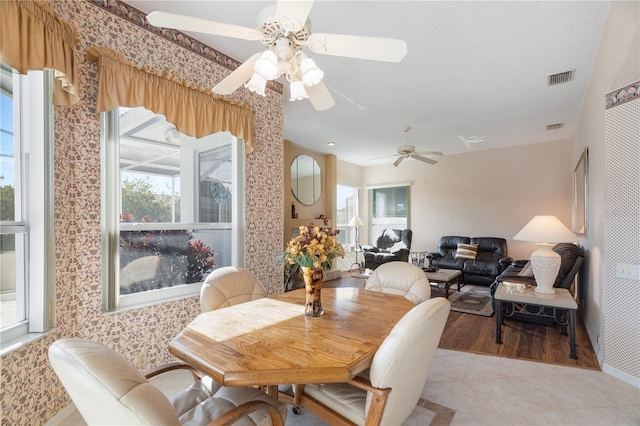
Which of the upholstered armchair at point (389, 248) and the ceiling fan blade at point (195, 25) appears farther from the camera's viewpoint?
the upholstered armchair at point (389, 248)

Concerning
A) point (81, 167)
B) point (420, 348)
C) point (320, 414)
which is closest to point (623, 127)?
point (420, 348)

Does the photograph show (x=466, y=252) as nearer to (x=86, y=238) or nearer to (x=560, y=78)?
(x=560, y=78)

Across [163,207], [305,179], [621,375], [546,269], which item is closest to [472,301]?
[546,269]

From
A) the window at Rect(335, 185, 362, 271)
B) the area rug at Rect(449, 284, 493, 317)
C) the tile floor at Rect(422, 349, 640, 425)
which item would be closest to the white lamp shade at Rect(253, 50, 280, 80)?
the tile floor at Rect(422, 349, 640, 425)

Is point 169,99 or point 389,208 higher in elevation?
point 169,99

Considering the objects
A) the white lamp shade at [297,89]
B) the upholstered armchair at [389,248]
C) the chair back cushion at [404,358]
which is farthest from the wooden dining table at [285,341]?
the upholstered armchair at [389,248]

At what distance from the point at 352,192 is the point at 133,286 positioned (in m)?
6.51

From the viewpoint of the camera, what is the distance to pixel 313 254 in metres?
1.65

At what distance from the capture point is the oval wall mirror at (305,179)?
6.15 m

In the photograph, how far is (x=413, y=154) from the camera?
487cm

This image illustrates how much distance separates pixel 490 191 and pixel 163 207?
6.54 m

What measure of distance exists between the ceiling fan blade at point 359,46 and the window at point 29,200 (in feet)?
5.59

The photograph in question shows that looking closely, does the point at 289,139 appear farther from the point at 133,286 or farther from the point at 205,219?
the point at 133,286

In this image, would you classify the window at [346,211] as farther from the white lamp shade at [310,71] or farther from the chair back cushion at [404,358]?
the chair back cushion at [404,358]
